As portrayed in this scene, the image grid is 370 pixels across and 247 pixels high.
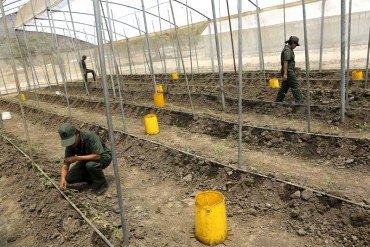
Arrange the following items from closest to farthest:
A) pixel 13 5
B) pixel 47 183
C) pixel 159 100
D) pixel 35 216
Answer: pixel 35 216
pixel 47 183
pixel 159 100
pixel 13 5

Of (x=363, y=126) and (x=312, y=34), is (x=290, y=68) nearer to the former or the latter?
(x=363, y=126)

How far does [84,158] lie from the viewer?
400cm

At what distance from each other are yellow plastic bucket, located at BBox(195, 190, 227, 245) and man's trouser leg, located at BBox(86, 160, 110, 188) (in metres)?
1.68

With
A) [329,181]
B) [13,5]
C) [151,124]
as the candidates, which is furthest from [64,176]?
[13,5]

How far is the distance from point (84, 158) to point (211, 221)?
1.90 meters

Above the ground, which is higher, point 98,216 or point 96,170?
point 96,170

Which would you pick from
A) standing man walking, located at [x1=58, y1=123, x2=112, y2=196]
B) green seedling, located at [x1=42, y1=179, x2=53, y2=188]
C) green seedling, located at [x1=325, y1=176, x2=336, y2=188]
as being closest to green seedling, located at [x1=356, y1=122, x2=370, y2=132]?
green seedling, located at [x1=325, y1=176, x2=336, y2=188]

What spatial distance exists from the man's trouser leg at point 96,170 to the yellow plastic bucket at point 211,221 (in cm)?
168

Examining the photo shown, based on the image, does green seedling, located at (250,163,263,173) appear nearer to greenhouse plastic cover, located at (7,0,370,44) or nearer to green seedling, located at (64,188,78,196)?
green seedling, located at (64,188,78,196)

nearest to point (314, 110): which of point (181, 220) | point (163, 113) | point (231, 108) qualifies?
point (231, 108)

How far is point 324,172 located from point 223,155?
4.76 feet

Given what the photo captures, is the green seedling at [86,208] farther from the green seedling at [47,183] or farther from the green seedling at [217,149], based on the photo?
the green seedling at [217,149]

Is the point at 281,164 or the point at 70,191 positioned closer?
Result: the point at 70,191

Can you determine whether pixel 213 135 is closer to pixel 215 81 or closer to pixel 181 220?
pixel 181 220
